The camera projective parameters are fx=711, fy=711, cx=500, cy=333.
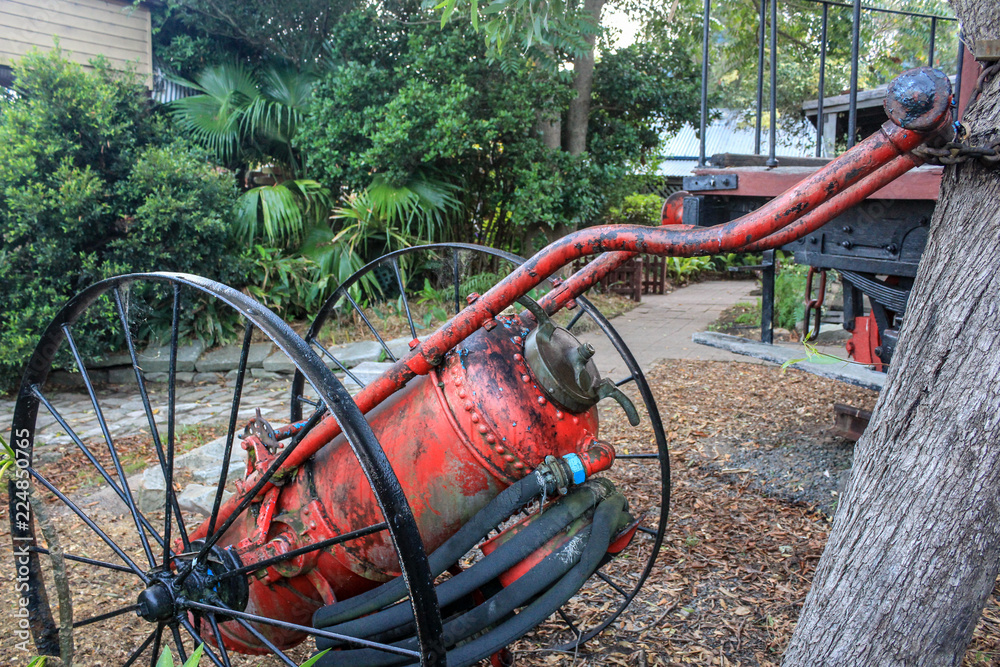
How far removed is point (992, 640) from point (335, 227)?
677cm

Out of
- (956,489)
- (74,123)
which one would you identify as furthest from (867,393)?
(74,123)

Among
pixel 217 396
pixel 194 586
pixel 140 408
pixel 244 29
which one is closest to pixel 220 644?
pixel 194 586

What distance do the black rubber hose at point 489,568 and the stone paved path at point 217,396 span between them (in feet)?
11.1

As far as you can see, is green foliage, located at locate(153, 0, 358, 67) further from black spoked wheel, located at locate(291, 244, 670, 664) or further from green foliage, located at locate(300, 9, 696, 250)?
black spoked wheel, located at locate(291, 244, 670, 664)

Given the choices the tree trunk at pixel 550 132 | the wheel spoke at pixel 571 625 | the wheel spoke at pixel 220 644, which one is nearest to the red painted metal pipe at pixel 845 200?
the wheel spoke at pixel 571 625

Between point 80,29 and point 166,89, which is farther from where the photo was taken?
point 166,89

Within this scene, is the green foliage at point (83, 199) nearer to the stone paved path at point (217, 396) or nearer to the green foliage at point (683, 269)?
the stone paved path at point (217, 396)

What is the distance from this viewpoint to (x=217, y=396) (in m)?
5.70

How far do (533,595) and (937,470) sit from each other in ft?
3.21

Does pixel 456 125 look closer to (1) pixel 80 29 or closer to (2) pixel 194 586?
(1) pixel 80 29

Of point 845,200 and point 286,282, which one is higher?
point 845,200

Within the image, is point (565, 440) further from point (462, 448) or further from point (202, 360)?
point (202, 360)

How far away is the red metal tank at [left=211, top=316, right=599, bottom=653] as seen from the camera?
186 cm

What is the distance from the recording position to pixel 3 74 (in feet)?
24.5
